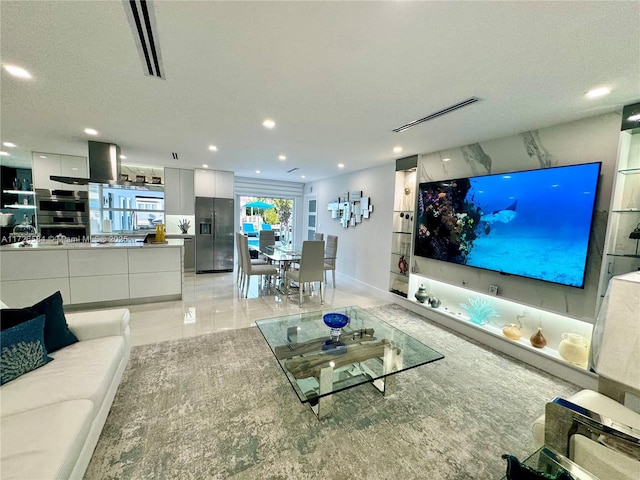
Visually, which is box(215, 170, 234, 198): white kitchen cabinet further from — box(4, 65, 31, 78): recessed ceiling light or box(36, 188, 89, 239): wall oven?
box(4, 65, 31, 78): recessed ceiling light

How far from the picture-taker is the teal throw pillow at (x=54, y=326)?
72.1 inches

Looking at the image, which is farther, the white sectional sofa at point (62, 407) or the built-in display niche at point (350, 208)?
the built-in display niche at point (350, 208)

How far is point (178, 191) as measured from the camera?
6.26 m

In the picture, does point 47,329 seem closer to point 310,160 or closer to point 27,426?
point 27,426

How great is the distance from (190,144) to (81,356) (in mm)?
3263

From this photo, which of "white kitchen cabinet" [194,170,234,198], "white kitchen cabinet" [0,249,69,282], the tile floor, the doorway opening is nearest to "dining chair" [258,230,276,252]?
the tile floor

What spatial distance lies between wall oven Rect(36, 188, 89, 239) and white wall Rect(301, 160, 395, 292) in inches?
214

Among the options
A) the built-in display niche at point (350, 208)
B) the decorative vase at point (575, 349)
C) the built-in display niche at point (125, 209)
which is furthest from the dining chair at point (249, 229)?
the decorative vase at point (575, 349)

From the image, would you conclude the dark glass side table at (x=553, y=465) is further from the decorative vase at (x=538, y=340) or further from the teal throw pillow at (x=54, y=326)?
the teal throw pillow at (x=54, y=326)

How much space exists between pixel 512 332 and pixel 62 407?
394 centimetres

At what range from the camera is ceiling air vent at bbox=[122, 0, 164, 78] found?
4.35 ft

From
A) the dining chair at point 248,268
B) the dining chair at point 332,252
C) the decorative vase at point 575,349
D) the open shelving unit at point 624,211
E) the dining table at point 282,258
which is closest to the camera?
the open shelving unit at point 624,211

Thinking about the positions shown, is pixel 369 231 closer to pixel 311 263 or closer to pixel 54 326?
pixel 311 263

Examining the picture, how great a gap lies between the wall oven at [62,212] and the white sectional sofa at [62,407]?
4.38 metres
